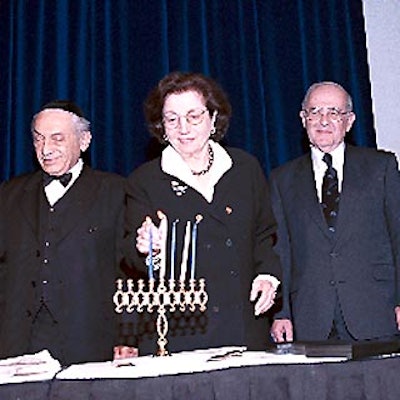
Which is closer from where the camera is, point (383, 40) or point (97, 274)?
point (97, 274)

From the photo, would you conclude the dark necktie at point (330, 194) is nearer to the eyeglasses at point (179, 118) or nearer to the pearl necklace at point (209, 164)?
the pearl necklace at point (209, 164)

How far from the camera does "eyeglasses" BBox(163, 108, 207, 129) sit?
2.81 meters

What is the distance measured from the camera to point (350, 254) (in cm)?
313

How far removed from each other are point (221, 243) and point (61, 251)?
0.66 m

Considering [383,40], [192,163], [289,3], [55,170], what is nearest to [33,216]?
[55,170]

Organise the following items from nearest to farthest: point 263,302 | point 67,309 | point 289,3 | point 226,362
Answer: point 226,362 → point 263,302 → point 67,309 → point 289,3

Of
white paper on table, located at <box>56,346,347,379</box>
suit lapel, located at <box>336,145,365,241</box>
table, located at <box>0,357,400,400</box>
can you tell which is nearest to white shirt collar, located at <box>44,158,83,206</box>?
white paper on table, located at <box>56,346,347,379</box>

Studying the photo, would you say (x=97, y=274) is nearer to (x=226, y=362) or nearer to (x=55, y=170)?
(x=55, y=170)

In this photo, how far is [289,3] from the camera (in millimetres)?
4750

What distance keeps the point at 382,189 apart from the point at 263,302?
889mm

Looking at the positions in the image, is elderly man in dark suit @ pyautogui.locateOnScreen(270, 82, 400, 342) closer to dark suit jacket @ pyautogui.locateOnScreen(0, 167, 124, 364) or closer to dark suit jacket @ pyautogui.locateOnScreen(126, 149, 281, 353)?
dark suit jacket @ pyautogui.locateOnScreen(126, 149, 281, 353)

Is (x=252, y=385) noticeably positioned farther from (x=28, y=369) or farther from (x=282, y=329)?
(x=282, y=329)

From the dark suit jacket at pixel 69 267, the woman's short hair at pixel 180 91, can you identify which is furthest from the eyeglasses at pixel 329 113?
the dark suit jacket at pixel 69 267

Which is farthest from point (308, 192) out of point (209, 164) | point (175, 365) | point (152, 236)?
point (175, 365)
